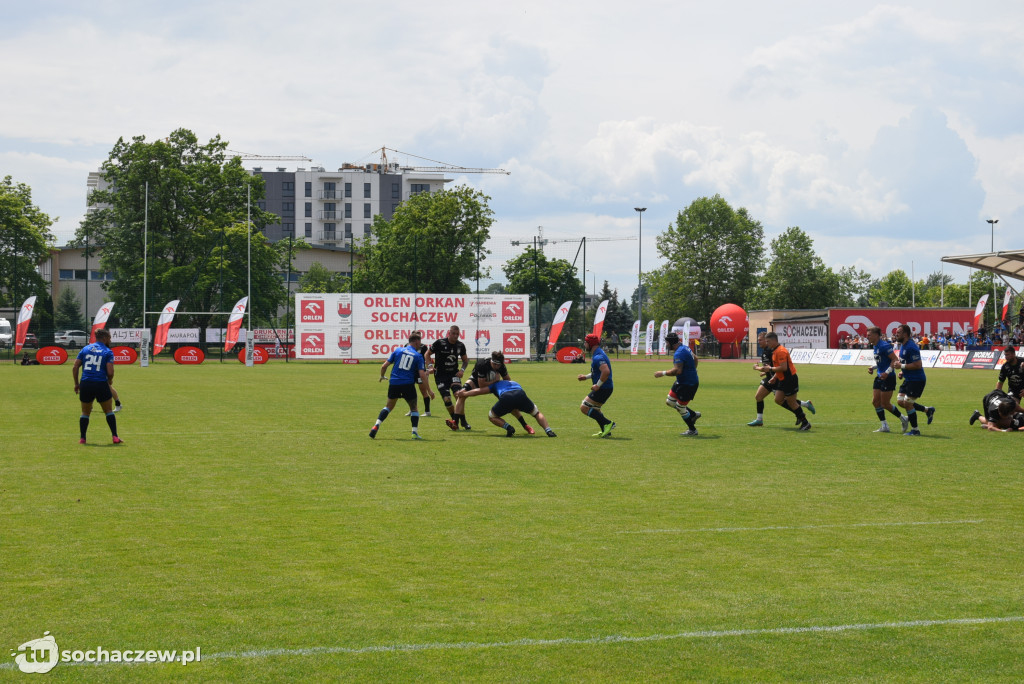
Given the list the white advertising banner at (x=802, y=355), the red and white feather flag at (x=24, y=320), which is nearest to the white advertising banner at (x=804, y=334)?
the white advertising banner at (x=802, y=355)

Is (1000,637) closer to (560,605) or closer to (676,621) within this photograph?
(676,621)

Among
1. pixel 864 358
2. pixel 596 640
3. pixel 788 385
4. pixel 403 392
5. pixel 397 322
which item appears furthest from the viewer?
pixel 397 322

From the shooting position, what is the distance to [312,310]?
185 feet

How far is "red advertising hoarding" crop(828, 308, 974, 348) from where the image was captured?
74000 millimetres

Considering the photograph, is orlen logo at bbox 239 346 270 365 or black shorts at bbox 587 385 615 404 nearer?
black shorts at bbox 587 385 615 404

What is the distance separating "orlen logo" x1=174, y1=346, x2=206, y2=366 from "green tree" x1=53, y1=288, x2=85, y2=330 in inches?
382

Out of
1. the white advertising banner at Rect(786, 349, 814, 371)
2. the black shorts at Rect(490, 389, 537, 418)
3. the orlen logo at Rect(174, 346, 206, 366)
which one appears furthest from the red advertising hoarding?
the black shorts at Rect(490, 389, 537, 418)

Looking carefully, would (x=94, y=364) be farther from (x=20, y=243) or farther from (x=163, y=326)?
→ (x=20, y=243)

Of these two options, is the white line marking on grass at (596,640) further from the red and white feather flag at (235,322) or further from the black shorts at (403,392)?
the red and white feather flag at (235,322)

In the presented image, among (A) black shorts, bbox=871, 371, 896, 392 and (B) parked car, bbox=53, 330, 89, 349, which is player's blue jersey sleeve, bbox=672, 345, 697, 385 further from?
(B) parked car, bbox=53, 330, 89, 349

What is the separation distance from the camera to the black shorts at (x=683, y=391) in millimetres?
17062

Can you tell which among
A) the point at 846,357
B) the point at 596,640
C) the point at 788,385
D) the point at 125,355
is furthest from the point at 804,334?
the point at 596,640

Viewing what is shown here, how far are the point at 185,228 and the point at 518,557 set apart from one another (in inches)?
2553

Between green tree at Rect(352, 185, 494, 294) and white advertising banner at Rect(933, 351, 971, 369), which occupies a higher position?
green tree at Rect(352, 185, 494, 294)
